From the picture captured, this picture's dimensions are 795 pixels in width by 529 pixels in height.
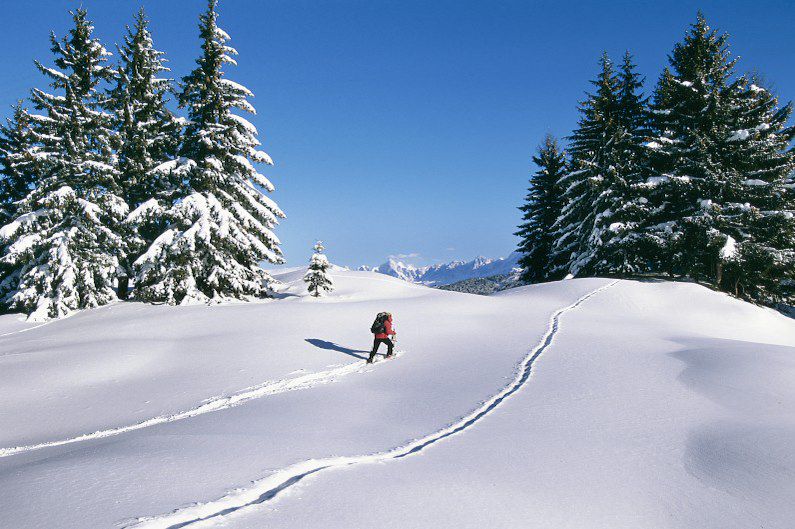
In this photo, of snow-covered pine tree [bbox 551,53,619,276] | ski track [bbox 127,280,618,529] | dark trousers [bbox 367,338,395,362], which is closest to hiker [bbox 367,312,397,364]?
dark trousers [bbox 367,338,395,362]

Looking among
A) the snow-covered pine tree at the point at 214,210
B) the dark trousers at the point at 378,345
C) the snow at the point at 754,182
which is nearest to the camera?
the dark trousers at the point at 378,345

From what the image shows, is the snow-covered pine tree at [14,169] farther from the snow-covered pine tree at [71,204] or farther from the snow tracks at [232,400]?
the snow tracks at [232,400]

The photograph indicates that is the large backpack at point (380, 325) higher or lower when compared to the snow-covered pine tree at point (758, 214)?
lower

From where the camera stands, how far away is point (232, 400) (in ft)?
27.1

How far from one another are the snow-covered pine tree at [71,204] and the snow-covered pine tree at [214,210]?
266 centimetres

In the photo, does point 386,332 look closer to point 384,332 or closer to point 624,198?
point 384,332

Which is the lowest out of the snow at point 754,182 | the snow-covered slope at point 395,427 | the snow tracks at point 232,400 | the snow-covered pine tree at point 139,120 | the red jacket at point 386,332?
the snow tracks at point 232,400

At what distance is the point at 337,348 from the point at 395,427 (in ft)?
22.2

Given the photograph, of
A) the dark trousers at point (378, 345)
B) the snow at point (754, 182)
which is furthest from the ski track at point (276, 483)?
the snow at point (754, 182)

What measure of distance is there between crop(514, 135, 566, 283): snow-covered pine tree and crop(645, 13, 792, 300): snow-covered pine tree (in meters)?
8.21

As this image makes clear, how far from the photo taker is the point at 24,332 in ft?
55.3

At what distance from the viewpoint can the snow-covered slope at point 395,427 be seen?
3.58 metres

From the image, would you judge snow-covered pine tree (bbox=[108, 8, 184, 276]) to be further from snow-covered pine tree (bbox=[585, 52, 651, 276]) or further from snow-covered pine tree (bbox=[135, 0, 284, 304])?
snow-covered pine tree (bbox=[585, 52, 651, 276])

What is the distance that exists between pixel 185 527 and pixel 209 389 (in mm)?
6616
